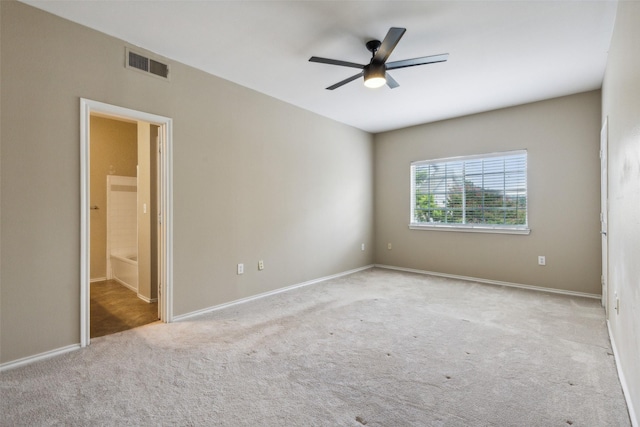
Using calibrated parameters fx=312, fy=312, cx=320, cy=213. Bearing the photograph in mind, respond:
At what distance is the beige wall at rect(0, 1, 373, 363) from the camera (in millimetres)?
2287

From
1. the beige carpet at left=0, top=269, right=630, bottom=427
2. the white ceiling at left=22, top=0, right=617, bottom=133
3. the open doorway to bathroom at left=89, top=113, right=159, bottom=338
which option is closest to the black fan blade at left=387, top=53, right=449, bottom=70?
the white ceiling at left=22, top=0, right=617, bottom=133

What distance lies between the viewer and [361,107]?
15.3 ft

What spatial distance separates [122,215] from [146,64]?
3.33 m

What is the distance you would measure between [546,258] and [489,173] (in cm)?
146

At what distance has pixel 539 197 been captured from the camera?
4.42m

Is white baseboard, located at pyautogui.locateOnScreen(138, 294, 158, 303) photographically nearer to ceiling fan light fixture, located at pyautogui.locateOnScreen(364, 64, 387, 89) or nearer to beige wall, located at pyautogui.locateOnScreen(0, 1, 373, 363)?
beige wall, located at pyautogui.locateOnScreen(0, 1, 373, 363)

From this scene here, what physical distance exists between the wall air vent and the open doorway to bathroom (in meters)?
0.97

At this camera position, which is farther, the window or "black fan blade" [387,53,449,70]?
the window

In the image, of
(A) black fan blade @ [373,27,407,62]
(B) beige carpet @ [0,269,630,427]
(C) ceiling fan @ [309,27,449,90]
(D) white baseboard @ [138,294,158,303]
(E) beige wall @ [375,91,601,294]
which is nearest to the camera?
(B) beige carpet @ [0,269,630,427]

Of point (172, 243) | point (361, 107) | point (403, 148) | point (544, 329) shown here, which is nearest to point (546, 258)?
point (544, 329)

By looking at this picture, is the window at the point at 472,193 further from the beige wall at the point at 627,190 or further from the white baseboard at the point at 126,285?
the white baseboard at the point at 126,285

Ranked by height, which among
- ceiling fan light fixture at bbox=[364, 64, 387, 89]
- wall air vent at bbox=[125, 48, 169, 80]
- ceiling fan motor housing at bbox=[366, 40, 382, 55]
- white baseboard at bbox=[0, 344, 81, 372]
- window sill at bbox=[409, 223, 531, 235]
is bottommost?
white baseboard at bbox=[0, 344, 81, 372]

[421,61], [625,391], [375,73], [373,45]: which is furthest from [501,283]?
[373,45]

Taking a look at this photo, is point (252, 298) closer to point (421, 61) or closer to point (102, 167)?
point (421, 61)
